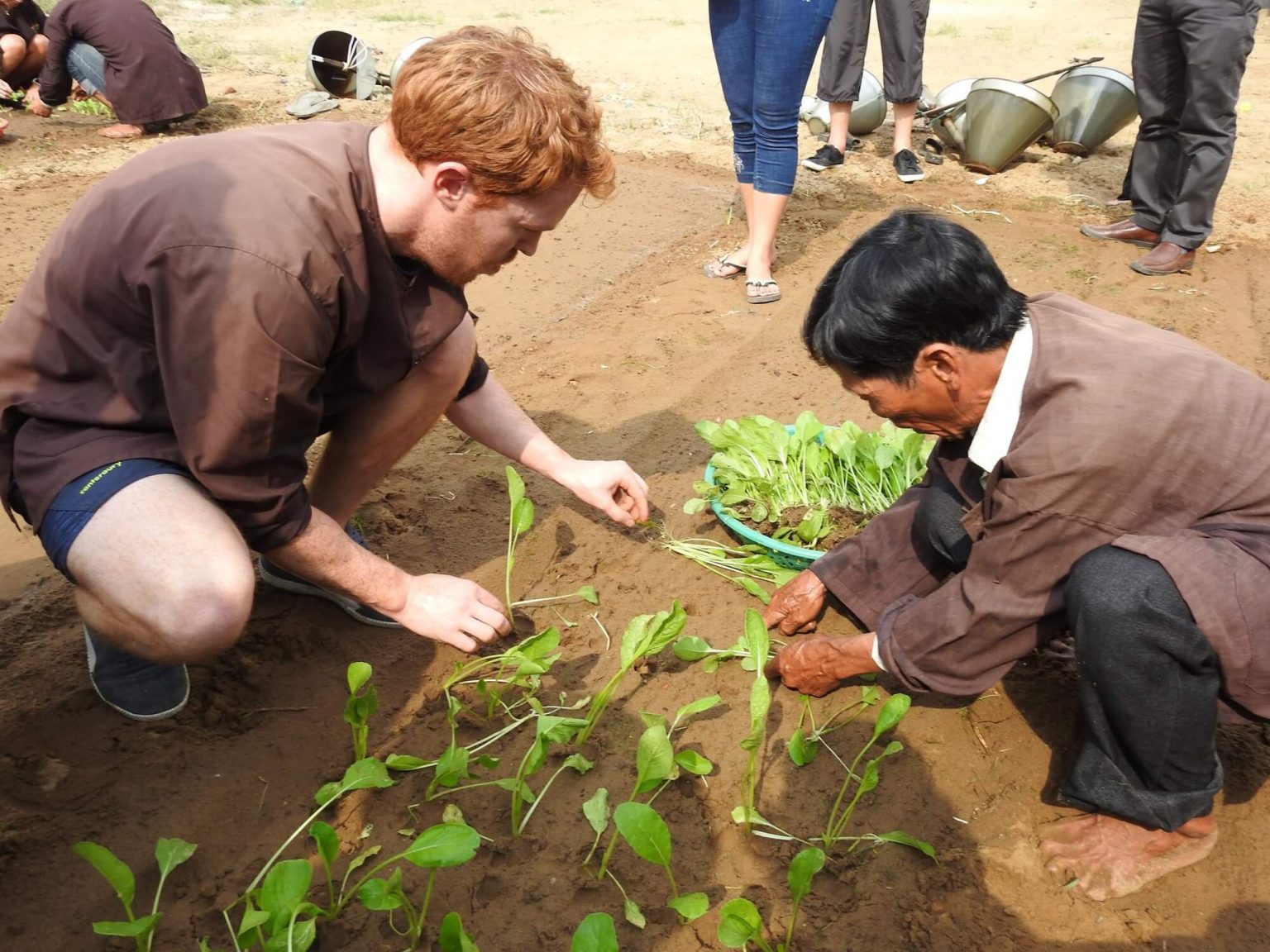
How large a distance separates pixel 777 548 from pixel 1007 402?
3.14ft

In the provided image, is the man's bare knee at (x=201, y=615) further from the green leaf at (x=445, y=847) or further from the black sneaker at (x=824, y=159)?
the black sneaker at (x=824, y=159)

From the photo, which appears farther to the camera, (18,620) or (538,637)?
(18,620)

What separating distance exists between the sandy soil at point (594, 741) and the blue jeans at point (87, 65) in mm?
3292

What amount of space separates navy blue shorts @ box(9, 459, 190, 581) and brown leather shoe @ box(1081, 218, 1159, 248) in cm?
463

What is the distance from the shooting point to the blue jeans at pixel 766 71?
154 inches

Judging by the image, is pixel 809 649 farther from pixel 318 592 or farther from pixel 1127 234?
pixel 1127 234

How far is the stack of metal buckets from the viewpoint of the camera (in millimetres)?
5902

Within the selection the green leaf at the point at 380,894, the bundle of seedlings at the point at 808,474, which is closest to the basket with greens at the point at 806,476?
the bundle of seedlings at the point at 808,474

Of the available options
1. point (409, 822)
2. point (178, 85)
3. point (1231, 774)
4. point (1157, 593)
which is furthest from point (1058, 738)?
point (178, 85)

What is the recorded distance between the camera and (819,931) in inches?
73.9

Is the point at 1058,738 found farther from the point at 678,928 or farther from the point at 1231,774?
the point at 678,928

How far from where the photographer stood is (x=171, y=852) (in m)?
1.78

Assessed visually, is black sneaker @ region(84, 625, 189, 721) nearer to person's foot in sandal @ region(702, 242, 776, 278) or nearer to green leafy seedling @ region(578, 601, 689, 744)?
green leafy seedling @ region(578, 601, 689, 744)

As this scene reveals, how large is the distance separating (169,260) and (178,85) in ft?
19.5
